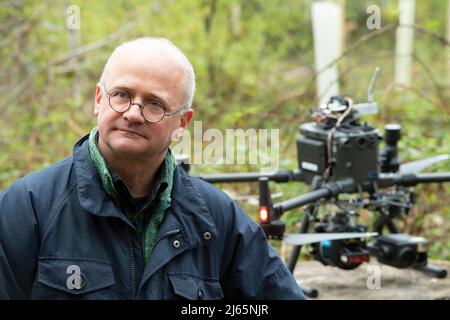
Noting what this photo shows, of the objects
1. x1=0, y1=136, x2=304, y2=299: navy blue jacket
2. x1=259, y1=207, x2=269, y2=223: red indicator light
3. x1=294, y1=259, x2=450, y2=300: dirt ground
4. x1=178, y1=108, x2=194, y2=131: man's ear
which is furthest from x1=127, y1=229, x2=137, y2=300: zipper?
x1=294, y1=259, x2=450, y2=300: dirt ground

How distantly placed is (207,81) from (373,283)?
28.4 ft

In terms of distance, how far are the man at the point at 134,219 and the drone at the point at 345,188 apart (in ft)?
6.65

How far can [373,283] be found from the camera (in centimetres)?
583

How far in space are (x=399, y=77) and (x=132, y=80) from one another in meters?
14.9

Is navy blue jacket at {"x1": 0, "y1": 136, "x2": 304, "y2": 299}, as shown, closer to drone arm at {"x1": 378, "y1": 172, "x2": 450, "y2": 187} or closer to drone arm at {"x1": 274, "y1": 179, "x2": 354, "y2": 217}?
drone arm at {"x1": 274, "y1": 179, "x2": 354, "y2": 217}

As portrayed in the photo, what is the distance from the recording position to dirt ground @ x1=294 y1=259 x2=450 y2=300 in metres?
5.77

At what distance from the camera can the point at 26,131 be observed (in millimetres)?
11039

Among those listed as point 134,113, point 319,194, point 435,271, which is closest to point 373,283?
point 435,271

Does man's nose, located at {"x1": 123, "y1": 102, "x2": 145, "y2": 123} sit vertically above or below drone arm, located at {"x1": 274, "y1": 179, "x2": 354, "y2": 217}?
above

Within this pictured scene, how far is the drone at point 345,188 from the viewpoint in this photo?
5.29 m

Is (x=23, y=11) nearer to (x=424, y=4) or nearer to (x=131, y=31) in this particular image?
(x=131, y=31)

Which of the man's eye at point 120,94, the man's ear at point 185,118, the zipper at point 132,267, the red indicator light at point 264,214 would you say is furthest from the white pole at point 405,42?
the zipper at point 132,267

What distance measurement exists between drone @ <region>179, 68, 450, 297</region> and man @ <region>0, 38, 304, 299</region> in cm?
203

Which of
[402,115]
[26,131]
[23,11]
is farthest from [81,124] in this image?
[402,115]
